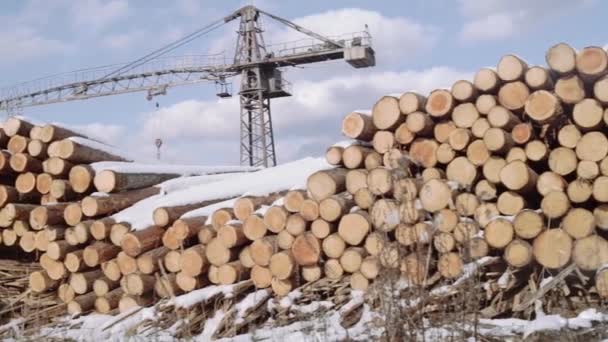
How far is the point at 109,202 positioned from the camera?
275 inches

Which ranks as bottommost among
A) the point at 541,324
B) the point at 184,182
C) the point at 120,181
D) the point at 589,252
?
the point at 541,324

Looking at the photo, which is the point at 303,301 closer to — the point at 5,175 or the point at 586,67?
the point at 586,67

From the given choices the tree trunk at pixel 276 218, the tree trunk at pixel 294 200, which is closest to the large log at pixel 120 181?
the tree trunk at pixel 276 218

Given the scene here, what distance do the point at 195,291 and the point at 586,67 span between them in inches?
157

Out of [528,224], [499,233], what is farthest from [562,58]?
[499,233]

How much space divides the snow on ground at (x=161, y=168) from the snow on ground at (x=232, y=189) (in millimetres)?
439

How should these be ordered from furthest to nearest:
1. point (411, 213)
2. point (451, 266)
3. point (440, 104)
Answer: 1. point (440, 104)
2. point (451, 266)
3. point (411, 213)

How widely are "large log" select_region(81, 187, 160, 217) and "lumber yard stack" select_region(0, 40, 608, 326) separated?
0.02 metres

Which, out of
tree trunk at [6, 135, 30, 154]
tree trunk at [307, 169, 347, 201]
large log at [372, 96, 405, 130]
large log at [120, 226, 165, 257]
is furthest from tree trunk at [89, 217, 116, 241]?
large log at [372, 96, 405, 130]

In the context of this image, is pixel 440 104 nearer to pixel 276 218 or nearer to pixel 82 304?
pixel 276 218

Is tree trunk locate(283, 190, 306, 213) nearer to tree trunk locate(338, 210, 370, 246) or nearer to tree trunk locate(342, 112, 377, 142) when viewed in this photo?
tree trunk locate(338, 210, 370, 246)

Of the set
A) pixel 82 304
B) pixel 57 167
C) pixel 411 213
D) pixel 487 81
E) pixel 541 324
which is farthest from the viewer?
pixel 57 167

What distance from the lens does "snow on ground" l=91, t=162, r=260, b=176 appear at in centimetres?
731

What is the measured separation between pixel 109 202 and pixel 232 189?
1.42m
